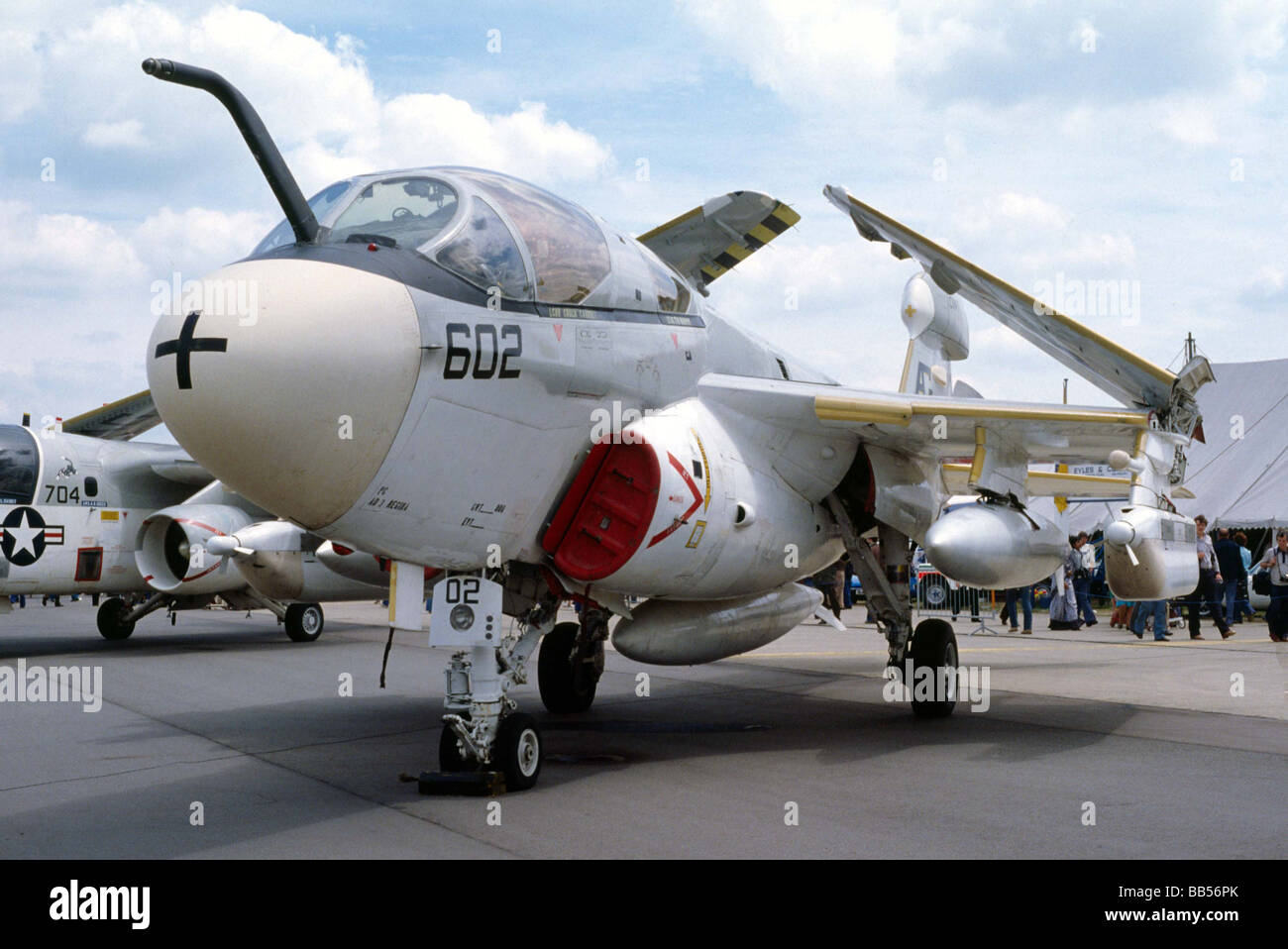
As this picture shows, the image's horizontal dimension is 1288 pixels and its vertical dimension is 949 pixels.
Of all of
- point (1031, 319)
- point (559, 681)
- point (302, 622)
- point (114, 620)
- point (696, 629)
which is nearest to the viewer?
point (696, 629)

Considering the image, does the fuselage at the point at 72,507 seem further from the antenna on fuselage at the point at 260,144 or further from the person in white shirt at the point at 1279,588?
the person in white shirt at the point at 1279,588

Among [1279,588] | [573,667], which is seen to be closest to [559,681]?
[573,667]

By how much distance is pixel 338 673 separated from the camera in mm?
12625

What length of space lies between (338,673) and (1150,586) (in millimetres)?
8998

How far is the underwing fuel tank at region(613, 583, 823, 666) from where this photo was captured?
7.58m

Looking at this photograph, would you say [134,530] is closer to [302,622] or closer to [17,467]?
[17,467]

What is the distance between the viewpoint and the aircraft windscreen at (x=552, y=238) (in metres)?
5.66

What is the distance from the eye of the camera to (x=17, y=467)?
46.6 feet

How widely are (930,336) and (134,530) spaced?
11.7 metres

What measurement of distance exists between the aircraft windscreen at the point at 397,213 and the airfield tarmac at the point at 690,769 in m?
2.81

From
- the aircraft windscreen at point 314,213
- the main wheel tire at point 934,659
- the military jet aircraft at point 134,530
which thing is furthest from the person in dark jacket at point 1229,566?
the aircraft windscreen at point 314,213

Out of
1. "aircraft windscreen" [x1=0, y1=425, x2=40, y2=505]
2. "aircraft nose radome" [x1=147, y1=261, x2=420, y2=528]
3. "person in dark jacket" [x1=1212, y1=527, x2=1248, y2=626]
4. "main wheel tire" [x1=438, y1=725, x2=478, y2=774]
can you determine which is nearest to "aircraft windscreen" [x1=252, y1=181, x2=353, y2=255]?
"aircraft nose radome" [x1=147, y1=261, x2=420, y2=528]
